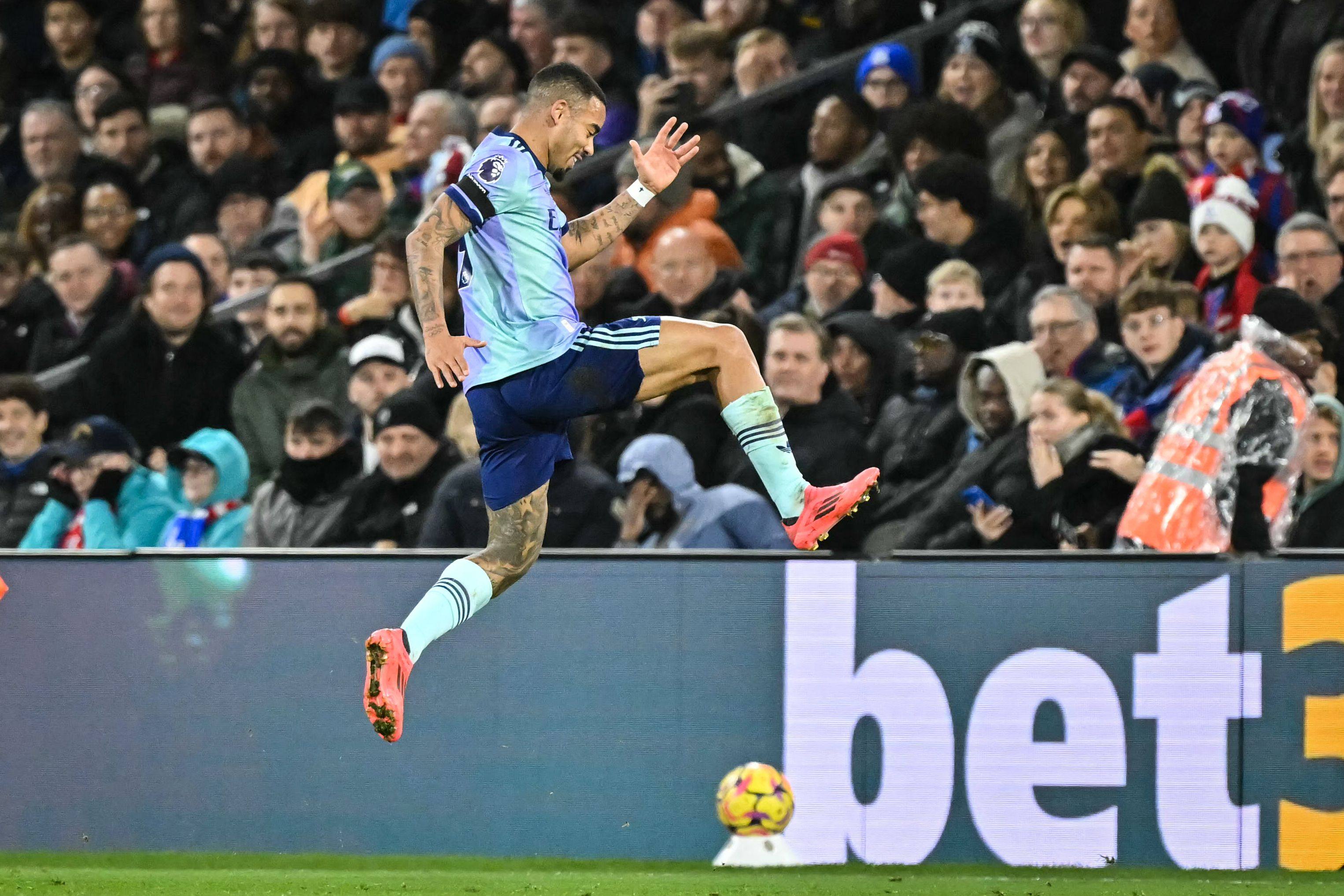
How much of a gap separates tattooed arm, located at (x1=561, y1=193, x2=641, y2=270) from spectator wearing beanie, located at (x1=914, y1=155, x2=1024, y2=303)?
3704 millimetres

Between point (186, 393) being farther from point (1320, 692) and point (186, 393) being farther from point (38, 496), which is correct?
point (1320, 692)

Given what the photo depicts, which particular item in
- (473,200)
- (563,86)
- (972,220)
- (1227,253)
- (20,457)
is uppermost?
(972,220)

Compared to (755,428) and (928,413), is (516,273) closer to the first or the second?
(755,428)

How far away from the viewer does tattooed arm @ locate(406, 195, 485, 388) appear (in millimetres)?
5973

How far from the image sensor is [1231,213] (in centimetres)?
941

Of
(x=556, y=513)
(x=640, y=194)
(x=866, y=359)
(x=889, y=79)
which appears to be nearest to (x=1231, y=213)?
(x=866, y=359)

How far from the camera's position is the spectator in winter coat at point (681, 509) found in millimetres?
8547

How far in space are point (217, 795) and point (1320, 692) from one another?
4.20 metres

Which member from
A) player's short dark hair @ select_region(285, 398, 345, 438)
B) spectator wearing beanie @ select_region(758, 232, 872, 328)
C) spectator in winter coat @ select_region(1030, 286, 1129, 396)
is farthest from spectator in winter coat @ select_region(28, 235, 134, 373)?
spectator in winter coat @ select_region(1030, 286, 1129, 396)

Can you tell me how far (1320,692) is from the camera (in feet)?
24.1

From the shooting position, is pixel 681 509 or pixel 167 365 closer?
Answer: pixel 681 509

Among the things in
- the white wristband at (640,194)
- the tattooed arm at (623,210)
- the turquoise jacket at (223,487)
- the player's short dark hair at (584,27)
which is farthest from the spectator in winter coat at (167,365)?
the white wristband at (640,194)

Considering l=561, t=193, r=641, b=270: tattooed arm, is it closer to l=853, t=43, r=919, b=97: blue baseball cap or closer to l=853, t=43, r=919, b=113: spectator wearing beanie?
l=853, t=43, r=919, b=113: spectator wearing beanie

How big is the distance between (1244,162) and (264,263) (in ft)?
18.3
